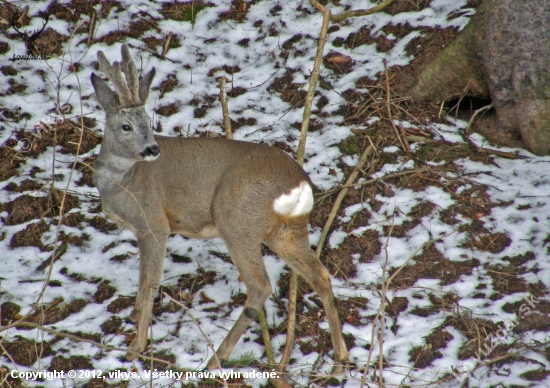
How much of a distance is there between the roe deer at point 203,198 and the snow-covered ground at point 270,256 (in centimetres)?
35

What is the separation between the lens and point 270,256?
4.98 m

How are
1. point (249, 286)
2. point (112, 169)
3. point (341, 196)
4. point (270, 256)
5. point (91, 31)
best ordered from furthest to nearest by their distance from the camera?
point (91, 31) < point (341, 196) < point (270, 256) < point (112, 169) < point (249, 286)

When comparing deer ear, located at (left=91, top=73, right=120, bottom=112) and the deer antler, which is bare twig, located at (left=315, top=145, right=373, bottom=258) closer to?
the deer antler

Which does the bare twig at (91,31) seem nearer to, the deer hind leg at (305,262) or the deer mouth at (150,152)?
the deer mouth at (150,152)

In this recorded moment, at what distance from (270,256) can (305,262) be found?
32.4 inches

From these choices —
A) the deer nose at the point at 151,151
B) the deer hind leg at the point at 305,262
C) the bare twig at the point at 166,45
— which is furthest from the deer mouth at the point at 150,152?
the bare twig at the point at 166,45

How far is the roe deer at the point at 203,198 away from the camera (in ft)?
13.2

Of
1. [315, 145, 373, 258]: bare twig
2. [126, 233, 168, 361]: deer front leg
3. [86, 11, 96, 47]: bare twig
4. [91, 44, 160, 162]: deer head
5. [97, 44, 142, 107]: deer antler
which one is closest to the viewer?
[97, 44, 142, 107]: deer antler

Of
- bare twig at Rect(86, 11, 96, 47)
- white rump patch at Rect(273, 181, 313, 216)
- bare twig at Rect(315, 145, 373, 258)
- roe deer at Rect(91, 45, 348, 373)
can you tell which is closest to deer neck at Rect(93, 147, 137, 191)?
roe deer at Rect(91, 45, 348, 373)

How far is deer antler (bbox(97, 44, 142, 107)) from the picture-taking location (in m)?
3.81

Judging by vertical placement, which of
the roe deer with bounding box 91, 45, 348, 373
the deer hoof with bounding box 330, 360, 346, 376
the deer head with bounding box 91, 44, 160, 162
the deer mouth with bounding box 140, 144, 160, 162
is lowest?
the deer hoof with bounding box 330, 360, 346, 376

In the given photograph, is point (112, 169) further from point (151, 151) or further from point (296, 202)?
point (296, 202)

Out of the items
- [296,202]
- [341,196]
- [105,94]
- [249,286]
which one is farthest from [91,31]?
[249,286]

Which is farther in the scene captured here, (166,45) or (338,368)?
Answer: (166,45)
